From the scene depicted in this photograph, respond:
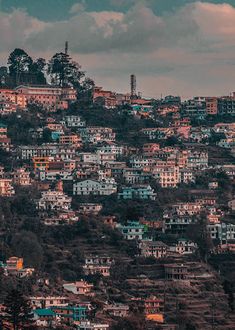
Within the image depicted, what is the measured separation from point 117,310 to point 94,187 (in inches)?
586

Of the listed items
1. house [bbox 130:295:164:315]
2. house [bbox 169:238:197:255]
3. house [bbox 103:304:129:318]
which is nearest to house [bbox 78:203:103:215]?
house [bbox 169:238:197:255]

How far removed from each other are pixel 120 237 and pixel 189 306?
22.4ft

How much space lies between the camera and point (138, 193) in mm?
74312

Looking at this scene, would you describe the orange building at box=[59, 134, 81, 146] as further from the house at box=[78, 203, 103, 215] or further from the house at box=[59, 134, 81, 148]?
the house at box=[78, 203, 103, 215]

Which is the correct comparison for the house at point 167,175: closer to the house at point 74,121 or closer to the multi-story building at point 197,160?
the multi-story building at point 197,160

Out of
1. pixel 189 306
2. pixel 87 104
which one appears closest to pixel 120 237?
pixel 189 306

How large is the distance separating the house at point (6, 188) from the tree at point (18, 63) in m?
17.3

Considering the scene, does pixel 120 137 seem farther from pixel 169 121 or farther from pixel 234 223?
pixel 234 223

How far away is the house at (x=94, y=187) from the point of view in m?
74.5

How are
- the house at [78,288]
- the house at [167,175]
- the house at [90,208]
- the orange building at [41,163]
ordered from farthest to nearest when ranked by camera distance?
1. the orange building at [41,163]
2. the house at [167,175]
3. the house at [90,208]
4. the house at [78,288]

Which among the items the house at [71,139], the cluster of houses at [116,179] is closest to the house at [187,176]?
the cluster of houses at [116,179]

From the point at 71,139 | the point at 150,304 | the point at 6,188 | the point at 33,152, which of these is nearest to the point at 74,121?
the point at 71,139

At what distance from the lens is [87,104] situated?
3460 inches

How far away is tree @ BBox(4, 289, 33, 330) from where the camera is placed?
54062 mm
